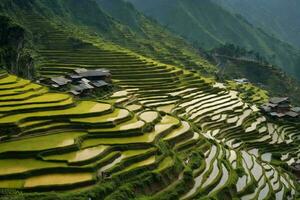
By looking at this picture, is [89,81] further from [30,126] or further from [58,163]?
[58,163]

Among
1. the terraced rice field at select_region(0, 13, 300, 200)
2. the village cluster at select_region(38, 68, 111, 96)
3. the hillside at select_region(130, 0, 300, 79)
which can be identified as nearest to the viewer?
the terraced rice field at select_region(0, 13, 300, 200)

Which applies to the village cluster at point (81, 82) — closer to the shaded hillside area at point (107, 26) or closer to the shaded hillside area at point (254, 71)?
the shaded hillside area at point (107, 26)

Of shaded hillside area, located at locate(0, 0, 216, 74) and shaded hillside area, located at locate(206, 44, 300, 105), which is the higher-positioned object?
shaded hillside area, located at locate(0, 0, 216, 74)

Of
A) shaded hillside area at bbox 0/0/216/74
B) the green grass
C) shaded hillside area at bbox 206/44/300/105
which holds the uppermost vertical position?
the green grass

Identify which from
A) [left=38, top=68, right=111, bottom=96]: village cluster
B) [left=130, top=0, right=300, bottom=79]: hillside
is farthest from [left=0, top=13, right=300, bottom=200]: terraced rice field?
[left=130, top=0, right=300, bottom=79]: hillside

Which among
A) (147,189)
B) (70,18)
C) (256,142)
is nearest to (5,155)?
(147,189)

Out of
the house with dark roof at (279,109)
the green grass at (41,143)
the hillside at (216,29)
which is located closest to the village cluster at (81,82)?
the green grass at (41,143)

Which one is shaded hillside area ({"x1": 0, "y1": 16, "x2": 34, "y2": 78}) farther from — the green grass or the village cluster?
the green grass
